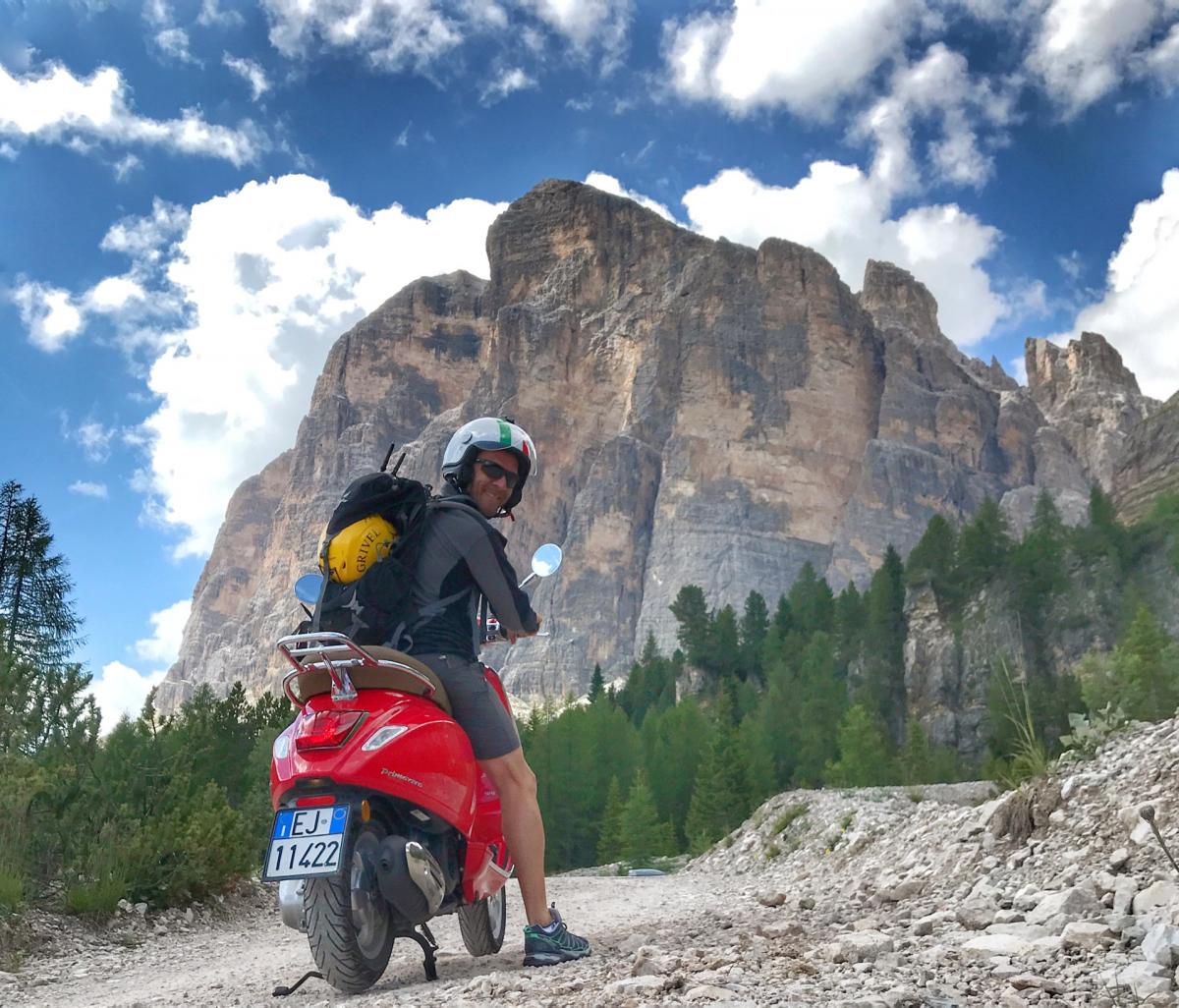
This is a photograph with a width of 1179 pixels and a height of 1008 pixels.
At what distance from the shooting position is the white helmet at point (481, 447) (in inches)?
191

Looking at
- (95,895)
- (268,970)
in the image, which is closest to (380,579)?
(268,970)

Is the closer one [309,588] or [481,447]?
[309,588]

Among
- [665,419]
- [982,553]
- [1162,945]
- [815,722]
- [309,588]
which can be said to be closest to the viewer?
[1162,945]

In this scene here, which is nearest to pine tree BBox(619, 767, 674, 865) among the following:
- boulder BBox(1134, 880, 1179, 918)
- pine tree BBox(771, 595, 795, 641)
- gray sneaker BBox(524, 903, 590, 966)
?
gray sneaker BBox(524, 903, 590, 966)

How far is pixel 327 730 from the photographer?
4.03m

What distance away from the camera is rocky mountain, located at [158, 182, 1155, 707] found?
118 m

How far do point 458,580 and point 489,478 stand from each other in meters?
0.61

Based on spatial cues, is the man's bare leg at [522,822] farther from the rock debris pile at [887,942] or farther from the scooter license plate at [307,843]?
the scooter license plate at [307,843]

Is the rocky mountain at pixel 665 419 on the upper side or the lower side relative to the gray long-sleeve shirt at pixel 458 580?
upper

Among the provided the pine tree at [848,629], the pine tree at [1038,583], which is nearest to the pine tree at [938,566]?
the pine tree at [848,629]

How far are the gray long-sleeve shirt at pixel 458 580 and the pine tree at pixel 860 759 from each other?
3078cm

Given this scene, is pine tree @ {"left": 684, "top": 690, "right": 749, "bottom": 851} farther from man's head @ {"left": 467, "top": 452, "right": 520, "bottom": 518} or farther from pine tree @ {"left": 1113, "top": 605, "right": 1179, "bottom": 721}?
man's head @ {"left": 467, "top": 452, "right": 520, "bottom": 518}

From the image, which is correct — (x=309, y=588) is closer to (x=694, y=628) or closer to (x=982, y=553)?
(x=982, y=553)

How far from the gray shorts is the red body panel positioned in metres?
0.07
